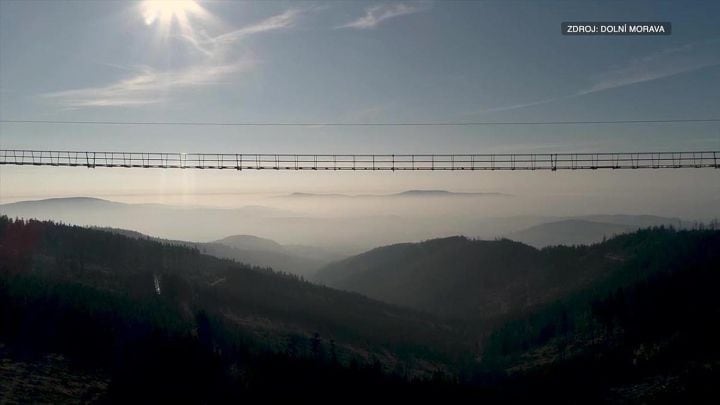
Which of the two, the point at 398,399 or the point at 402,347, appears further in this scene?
the point at 402,347

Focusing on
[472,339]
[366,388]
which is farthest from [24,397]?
[472,339]

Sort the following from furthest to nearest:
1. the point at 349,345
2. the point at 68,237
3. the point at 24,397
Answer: the point at 68,237, the point at 349,345, the point at 24,397

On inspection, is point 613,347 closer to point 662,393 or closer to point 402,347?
point 662,393

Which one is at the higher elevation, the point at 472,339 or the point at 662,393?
the point at 662,393

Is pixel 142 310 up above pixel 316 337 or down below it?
above

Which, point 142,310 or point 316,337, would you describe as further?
point 316,337

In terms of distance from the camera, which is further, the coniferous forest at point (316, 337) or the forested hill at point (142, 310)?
the forested hill at point (142, 310)

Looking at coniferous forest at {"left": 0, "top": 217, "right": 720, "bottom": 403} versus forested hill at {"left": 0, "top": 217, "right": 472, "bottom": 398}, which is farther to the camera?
forested hill at {"left": 0, "top": 217, "right": 472, "bottom": 398}

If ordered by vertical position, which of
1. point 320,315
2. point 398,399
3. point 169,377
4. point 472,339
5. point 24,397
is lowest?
point 472,339
